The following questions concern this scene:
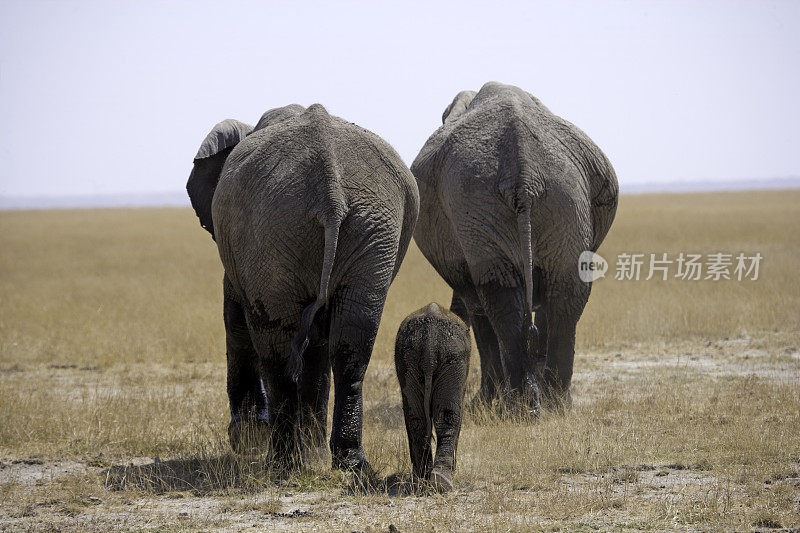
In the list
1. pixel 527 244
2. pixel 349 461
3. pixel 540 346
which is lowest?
pixel 349 461

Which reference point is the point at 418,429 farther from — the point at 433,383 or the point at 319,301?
the point at 319,301

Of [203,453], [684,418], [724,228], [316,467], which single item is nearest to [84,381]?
[203,453]

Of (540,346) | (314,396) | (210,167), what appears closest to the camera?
(314,396)

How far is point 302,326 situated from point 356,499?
3.79 feet

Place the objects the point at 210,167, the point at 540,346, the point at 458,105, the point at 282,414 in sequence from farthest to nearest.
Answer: the point at 458,105, the point at 540,346, the point at 210,167, the point at 282,414

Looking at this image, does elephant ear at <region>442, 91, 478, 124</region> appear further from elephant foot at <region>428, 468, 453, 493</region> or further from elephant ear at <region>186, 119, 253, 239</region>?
elephant foot at <region>428, 468, 453, 493</region>

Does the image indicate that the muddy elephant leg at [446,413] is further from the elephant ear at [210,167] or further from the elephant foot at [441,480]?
the elephant ear at [210,167]

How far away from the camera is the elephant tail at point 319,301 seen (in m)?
5.89

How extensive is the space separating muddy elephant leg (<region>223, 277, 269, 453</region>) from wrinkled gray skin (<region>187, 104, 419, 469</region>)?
832mm

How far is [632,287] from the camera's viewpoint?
17.2m

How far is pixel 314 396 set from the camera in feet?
22.2

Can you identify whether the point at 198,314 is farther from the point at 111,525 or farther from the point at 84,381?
the point at 111,525

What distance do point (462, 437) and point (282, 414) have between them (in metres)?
1.73

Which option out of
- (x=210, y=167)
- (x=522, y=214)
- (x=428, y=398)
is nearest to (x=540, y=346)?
(x=522, y=214)
